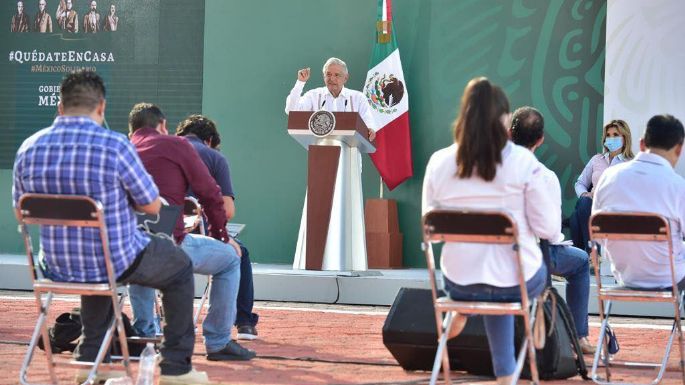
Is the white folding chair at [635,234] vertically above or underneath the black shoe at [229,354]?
above

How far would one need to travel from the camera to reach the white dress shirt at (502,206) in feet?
11.2

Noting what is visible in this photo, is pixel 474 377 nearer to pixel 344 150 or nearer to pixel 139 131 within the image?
pixel 139 131

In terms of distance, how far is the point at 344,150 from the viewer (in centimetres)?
732

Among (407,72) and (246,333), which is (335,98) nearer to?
(407,72)

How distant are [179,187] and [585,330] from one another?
7.23 ft

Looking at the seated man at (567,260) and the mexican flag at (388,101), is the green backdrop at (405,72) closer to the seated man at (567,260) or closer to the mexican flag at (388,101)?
the mexican flag at (388,101)

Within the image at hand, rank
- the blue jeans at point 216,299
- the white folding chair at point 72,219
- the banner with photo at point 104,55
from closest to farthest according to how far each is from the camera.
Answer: the white folding chair at point 72,219 → the blue jeans at point 216,299 → the banner with photo at point 104,55

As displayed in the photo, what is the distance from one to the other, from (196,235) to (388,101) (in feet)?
15.5

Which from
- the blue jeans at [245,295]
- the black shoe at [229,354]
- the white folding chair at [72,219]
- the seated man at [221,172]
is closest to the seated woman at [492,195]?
the white folding chair at [72,219]

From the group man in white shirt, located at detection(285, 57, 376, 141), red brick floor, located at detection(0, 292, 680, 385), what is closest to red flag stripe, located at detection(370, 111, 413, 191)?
man in white shirt, located at detection(285, 57, 376, 141)

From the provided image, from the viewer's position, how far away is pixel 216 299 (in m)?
4.79

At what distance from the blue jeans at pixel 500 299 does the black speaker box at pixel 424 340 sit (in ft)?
2.62

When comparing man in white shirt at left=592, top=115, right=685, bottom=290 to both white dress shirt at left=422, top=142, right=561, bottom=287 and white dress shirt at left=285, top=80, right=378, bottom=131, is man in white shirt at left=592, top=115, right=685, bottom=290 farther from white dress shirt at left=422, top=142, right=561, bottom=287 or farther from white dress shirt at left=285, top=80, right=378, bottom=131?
white dress shirt at left=285, top=80, right=378, bottom=131

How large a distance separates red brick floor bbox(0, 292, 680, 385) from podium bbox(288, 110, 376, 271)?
0.41 metres
